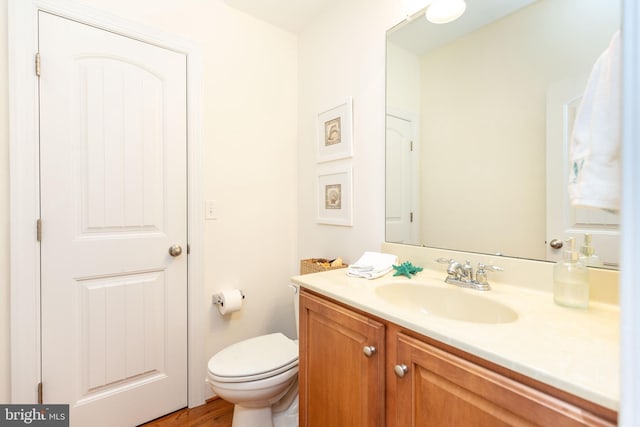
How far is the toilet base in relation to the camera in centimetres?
136

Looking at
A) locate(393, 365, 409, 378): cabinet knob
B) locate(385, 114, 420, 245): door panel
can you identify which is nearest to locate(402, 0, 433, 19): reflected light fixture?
locate(385, 114, 420, 245): door panel

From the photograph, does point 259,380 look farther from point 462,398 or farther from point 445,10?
point 445,10

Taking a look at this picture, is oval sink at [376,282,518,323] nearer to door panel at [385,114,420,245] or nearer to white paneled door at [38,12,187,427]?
door panel at [385,114,420,245]

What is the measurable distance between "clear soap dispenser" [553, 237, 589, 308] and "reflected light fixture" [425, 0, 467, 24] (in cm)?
101

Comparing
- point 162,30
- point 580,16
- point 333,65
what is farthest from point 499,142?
point 162,30

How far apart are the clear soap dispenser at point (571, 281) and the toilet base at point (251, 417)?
1287 millimetres

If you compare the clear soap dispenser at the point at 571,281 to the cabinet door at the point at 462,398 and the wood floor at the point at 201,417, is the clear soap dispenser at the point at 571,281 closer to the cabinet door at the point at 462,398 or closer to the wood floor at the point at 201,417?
the cabinet door at the point at 462,398

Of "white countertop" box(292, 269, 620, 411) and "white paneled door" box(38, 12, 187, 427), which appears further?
"white paneled door" box(38, 12, 187, 427)

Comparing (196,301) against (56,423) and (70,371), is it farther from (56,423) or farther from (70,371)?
(56,423)

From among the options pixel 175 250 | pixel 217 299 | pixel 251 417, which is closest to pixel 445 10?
pixel 175 250

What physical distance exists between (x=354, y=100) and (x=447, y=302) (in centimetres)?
117

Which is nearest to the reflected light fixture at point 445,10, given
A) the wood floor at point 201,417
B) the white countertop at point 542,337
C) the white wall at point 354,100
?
the white wall at point 354,100

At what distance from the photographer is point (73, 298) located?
1393 mm

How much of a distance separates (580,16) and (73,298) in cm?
230
